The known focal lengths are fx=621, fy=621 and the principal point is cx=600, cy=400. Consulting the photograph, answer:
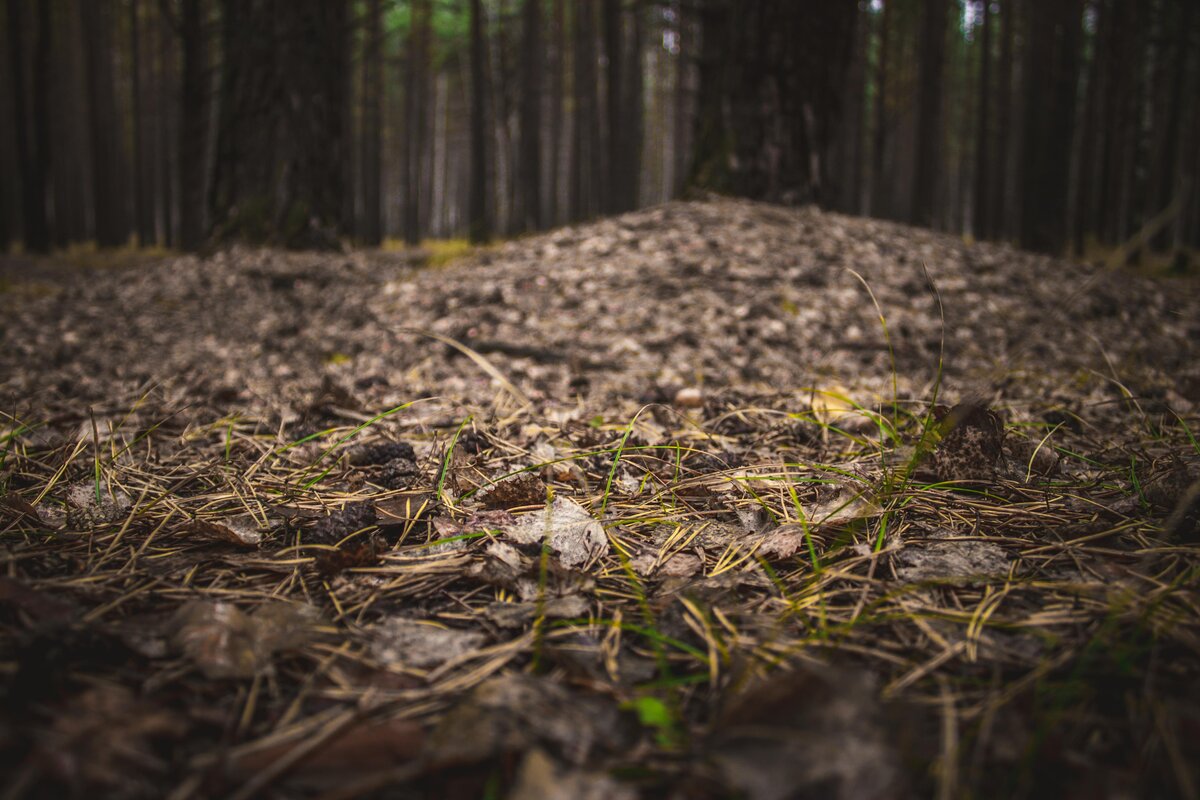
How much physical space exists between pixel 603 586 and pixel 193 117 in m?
9.15

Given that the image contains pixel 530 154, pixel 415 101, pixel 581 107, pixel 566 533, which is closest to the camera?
pixel 566 533

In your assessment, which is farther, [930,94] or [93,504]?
[930,94]

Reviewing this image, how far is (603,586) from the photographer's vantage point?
100cm

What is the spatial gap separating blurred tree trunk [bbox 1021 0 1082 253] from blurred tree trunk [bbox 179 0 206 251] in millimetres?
9852

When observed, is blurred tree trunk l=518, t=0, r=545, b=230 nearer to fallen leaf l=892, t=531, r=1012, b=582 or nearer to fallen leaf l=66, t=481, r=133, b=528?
fallen leaf l=66, t=481, r=133, b=528

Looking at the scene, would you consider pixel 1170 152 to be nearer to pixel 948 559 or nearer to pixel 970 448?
pixel 970 448

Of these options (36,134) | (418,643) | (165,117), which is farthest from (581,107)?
(418,643)

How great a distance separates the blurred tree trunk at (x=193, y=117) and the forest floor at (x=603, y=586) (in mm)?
6452

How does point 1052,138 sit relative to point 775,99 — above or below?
above

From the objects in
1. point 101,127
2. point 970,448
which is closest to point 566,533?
point 970,448

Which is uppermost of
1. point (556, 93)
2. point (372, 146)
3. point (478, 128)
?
point (556, 93)

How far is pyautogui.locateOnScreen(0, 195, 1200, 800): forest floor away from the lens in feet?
1.99

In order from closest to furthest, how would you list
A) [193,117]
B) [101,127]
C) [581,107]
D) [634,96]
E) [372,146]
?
[193,117]
[101,127]
[634,96]
[372,146]
[581,107]

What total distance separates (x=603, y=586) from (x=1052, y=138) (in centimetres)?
922
